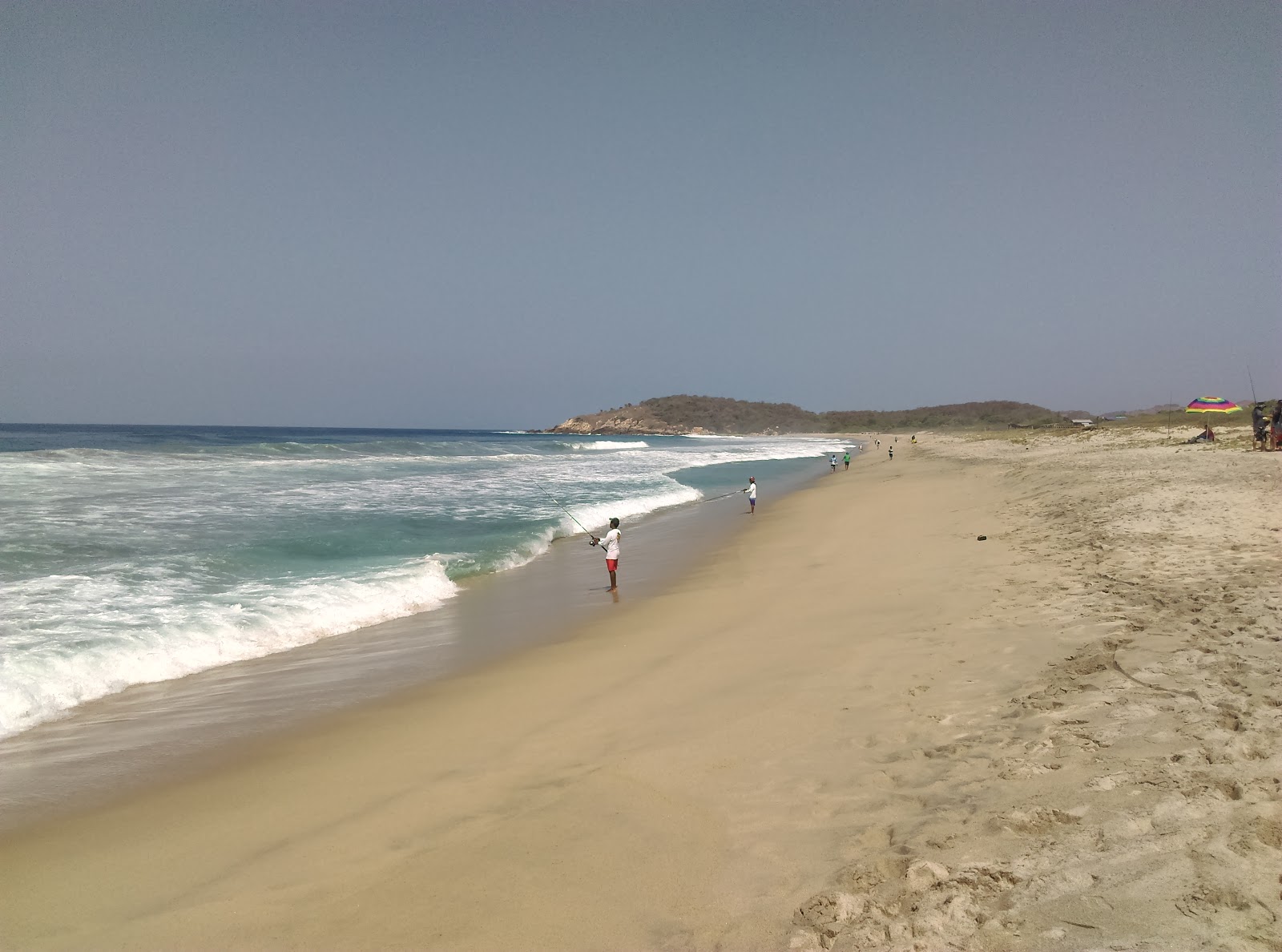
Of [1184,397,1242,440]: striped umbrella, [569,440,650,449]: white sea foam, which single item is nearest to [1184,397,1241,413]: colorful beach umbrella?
[1184,397,1242,440]: striped umbrella

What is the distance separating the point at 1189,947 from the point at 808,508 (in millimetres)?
18603

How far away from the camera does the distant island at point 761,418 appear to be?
15912 cm

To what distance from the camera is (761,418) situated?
614 feet

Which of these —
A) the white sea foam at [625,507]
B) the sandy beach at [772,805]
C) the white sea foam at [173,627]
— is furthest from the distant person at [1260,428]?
the white sea foam at [173,627]

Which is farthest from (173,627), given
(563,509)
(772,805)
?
(563,509)

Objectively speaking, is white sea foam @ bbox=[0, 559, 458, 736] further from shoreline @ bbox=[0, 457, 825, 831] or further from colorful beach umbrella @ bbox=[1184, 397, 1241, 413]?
colorful beach umbrella @ bbox=[1184, 397, 1241, 413]

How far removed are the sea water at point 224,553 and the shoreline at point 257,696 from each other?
0.41 meters

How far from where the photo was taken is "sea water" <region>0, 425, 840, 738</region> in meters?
7.43

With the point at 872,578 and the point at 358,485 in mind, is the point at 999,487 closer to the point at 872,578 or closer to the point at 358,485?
the point at 872,578

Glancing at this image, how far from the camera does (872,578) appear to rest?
988 centimetres

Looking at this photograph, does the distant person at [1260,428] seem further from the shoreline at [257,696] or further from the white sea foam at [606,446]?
the white sea foam at [606,446]

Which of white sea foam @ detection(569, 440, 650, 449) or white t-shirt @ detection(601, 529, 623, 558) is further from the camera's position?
white sea foam @ detection(569, 440, 650, 449)

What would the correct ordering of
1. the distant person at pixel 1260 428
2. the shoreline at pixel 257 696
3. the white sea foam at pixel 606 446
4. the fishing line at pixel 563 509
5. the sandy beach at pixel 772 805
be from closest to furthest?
the sandy beach at pixel 772 805 → the shoreline at pixel 257 696 → the fishing line at pixel 563 509 → the distant person at pixel 1260 428 → the white sea foam at pixel 606 446

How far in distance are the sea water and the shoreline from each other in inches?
16.3
